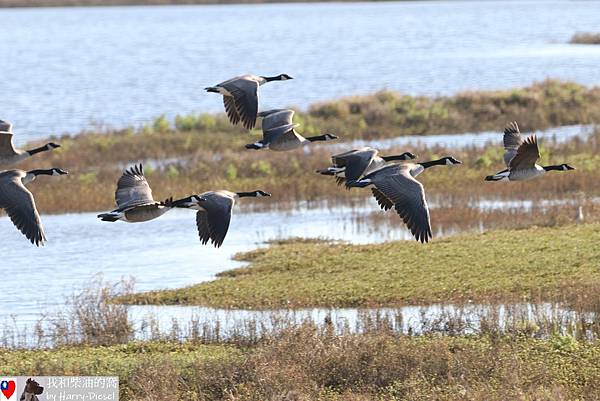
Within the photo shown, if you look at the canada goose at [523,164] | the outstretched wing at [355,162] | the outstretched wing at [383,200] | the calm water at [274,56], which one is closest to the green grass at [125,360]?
the outstretched wing at [383,200]

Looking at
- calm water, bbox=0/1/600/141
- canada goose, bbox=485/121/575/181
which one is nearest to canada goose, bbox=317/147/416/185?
canada goose, bbox=485/121/575/181

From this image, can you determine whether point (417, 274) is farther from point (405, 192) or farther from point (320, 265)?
point (405, 192)

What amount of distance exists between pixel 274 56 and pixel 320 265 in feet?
249

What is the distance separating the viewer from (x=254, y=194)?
18250mm

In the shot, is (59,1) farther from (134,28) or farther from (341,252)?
(341,252)

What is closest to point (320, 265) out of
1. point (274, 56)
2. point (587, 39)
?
point (587, 39)

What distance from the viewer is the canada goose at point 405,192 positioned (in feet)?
50.6

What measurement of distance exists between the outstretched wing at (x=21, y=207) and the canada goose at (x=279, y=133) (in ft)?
9.33

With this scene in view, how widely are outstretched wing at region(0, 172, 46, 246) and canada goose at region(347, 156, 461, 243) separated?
12.0 ft

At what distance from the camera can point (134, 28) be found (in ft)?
500

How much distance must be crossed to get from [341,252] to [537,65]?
56.7m

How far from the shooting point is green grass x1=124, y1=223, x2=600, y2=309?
71.5ft

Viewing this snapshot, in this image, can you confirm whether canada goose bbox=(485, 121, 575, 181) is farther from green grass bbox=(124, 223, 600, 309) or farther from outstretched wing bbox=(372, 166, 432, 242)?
green grass bbox=(124, 223, 600, 309)

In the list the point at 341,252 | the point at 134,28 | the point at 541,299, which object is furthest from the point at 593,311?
the point at 134,28
